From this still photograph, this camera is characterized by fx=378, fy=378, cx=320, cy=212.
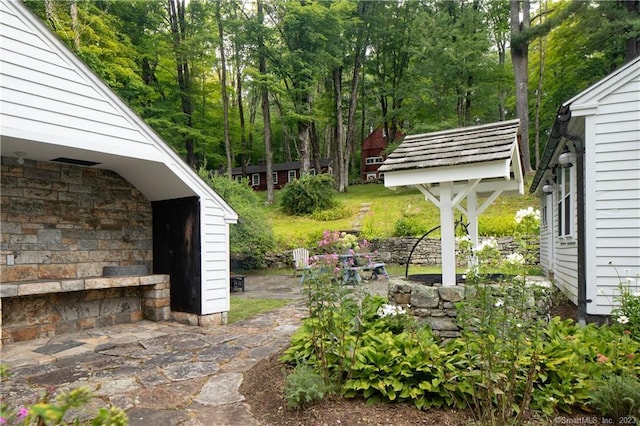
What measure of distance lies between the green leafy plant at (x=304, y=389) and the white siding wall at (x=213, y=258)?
3.15m

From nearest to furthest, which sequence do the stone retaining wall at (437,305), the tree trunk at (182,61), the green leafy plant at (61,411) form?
the green leafy plant at (61,411)
the stone retaining wall at (437,305)
the tree trunk at (182,61)

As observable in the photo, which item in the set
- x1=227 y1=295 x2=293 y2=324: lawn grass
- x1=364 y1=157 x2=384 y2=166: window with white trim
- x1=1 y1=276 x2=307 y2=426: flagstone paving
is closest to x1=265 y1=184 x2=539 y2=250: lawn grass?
x1=227 y1=295 x2=293 y2=324: lawn grass

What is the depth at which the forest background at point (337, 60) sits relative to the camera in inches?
648

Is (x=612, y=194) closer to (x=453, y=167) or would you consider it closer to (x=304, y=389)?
(x=453, y=167)

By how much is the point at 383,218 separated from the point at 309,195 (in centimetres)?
365

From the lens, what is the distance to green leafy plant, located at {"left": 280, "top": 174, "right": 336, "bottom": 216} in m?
17.4

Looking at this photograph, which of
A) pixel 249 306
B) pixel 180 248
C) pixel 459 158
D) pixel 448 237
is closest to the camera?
pixel 459 158

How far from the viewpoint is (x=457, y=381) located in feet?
9.81

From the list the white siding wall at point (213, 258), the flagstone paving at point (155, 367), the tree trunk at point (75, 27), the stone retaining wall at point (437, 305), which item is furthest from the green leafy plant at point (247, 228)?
the stone retaining wall at point (437, 305)

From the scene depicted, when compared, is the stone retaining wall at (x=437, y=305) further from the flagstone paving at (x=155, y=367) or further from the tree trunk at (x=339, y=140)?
the tree trunk at (x=339, y=140)

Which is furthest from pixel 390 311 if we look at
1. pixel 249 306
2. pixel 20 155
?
pixel 20 155

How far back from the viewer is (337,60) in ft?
69.4

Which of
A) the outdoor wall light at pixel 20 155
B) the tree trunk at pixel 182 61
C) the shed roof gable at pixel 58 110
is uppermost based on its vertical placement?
the tree trunk at pixel 182 61

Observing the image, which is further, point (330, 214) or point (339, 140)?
point (339, 140)
